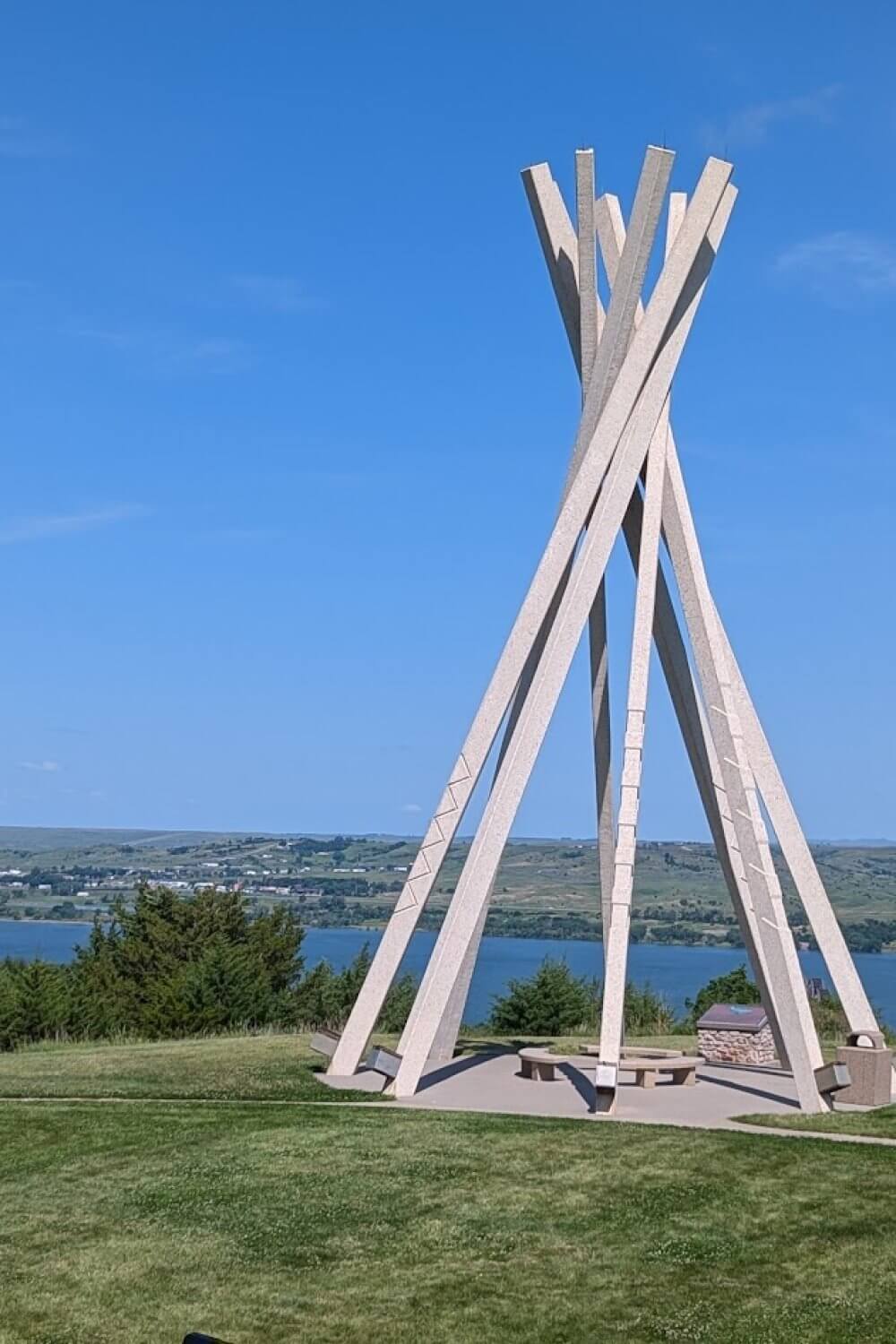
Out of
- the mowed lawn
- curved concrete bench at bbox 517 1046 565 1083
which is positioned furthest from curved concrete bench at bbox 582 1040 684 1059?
the mowed lawn

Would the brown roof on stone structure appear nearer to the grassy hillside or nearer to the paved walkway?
the paved walkway

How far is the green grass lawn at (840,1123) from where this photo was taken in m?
11.0

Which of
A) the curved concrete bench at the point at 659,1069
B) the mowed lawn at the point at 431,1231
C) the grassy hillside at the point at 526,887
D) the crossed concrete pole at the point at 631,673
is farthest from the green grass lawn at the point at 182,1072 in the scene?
the grassy hillside at the point at 526,887

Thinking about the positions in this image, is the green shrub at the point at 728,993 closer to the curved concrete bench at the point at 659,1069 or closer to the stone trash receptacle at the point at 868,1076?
Result: the curved concrete bench at the point at 659,1069

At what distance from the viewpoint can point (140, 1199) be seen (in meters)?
9.07

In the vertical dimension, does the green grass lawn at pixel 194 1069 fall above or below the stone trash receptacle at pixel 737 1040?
below

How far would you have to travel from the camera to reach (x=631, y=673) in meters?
12.8

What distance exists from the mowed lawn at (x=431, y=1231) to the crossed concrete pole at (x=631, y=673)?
2.02 m

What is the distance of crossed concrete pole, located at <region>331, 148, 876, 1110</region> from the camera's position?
1255cm

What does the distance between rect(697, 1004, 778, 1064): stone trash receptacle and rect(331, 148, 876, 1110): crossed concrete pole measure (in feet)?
3.12

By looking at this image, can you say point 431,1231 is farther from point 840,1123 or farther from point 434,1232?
point 840,1123

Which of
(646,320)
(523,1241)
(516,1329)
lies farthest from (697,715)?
(516,1329)

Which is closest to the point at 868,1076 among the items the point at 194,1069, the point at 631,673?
the point at 631,673

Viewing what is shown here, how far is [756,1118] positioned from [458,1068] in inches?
143
